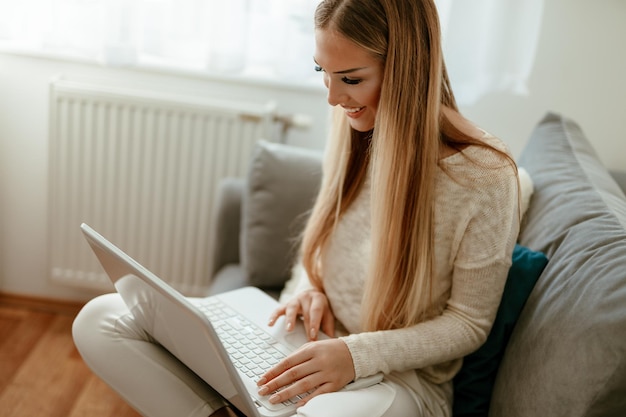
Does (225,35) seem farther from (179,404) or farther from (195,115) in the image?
(179,404)

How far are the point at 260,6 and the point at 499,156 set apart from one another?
982 mm

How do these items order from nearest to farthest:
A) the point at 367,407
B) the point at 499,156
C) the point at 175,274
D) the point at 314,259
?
the point at 367,407
the point at 499,156
the point at 314,259
the point at 175,274

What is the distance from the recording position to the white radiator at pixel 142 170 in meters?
1.94

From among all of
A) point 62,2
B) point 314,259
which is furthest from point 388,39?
point 62,2

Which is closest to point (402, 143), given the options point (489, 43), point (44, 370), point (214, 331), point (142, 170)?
point (214, 331)

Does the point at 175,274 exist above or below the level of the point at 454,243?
below

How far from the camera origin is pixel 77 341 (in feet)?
3.96

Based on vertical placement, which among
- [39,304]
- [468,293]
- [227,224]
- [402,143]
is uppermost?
[402,143]

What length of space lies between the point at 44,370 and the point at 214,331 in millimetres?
1234

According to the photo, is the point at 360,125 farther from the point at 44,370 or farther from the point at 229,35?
the point at 44,370

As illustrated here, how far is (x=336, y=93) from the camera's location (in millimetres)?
1154

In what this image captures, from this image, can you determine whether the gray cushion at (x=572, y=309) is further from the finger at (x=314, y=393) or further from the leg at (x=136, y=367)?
the leg at (x=136, y=367)

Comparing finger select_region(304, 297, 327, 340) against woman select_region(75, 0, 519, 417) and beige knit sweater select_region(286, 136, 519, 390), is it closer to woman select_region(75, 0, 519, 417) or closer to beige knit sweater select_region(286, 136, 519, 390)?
woman select_region(75, 0, 519, 417)

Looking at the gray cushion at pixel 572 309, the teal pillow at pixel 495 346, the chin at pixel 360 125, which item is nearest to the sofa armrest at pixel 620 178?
the gray cushion at pixel 572 309
